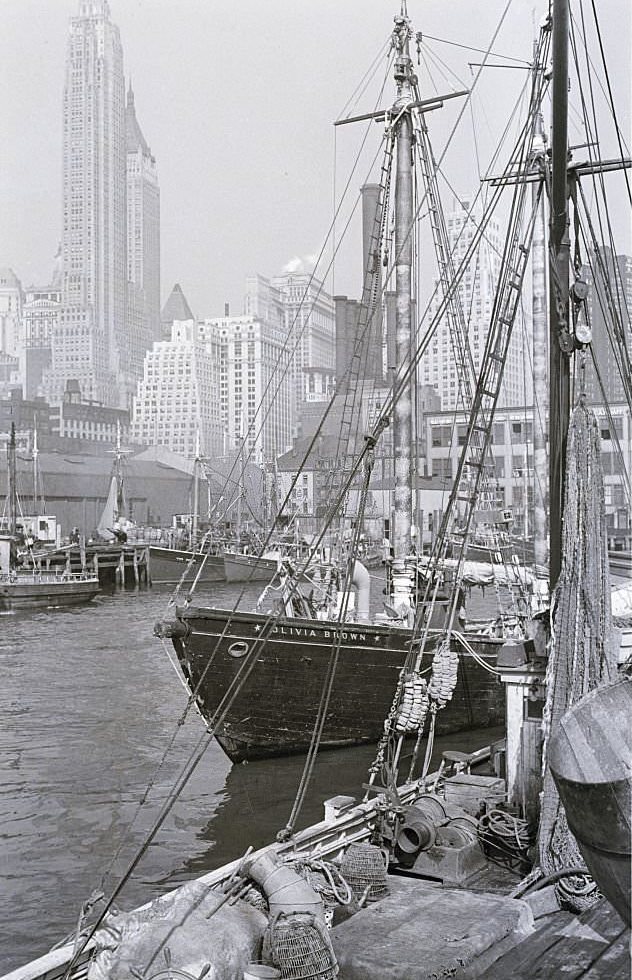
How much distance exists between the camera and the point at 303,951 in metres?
5.92

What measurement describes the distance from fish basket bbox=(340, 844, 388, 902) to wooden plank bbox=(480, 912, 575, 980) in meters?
1.67

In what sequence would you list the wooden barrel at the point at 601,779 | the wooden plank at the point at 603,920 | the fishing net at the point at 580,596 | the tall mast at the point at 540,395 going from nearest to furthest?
1. the wooden barrel at the point at 601,779
2. the wooden plank at the point at 603,920
3. the fishing net at the point at 580,596
4. the tall mast at the point at 540,395

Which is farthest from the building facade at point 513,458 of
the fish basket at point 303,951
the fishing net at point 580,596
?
the fish basket at point 303,951

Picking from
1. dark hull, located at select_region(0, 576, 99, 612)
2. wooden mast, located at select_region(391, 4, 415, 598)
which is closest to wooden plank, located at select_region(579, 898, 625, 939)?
wooden mast, located at select_region(391, 4, 415, 598)

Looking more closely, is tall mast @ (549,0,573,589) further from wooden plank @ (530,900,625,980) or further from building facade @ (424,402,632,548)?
building facade @ (424,402,632,548)

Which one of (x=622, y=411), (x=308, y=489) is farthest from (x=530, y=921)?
(x=308, y=489)

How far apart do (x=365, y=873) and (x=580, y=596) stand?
9.68ft

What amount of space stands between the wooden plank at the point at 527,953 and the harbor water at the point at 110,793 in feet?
10.2

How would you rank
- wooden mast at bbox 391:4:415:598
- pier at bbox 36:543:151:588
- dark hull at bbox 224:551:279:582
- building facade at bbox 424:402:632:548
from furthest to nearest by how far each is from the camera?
1. building facade at bbox 424:402:632:548
2. dark hull at bbox 224:551:279:582
3. pier at bbox 36:543:151:588
4. wooden mast at bbox 391:4:415:598

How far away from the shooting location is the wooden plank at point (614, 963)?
5.22 meters

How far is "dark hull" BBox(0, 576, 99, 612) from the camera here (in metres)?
48.5

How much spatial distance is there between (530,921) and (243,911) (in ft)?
6.95

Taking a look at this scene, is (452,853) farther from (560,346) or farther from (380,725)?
(380,725)

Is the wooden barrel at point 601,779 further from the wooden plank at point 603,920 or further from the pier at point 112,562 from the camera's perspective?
the pier at point 112,562
